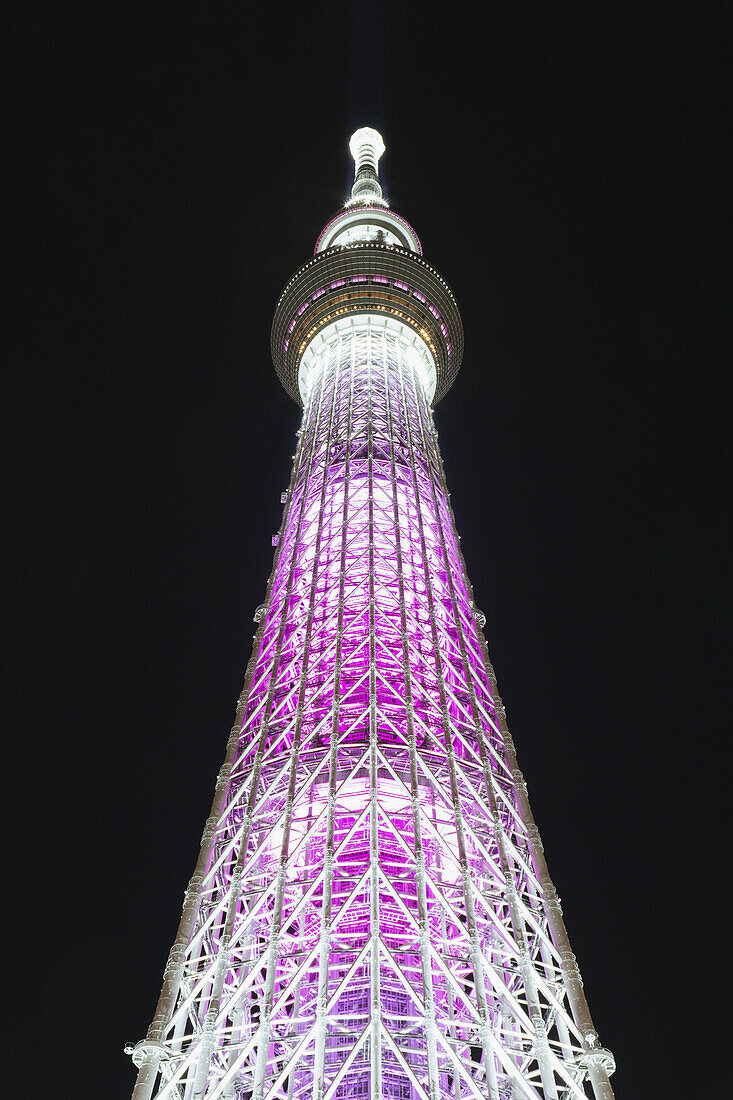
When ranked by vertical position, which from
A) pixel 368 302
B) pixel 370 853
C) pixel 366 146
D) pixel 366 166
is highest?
pixel 366 146

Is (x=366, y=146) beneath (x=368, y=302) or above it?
above

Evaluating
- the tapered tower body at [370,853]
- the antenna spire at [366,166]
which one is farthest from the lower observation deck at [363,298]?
Result: the antenna spire at [366,166]

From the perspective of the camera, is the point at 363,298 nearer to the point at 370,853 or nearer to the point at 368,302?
the point at 368,302

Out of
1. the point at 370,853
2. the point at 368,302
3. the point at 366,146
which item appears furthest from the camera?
the point at 366,146

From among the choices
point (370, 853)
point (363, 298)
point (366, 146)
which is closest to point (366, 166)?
point (366, 146)

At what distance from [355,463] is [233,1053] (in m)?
23.4

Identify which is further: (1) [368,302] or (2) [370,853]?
(1) [368,302]

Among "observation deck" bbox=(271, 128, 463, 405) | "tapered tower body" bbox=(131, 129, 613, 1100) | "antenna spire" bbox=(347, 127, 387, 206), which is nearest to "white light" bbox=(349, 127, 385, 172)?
"antenna spire" bbox=(347, 127, 387, 206)

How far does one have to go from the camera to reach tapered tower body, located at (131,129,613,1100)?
66.0ft

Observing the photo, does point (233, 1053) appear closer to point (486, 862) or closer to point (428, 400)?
point (486, 862)

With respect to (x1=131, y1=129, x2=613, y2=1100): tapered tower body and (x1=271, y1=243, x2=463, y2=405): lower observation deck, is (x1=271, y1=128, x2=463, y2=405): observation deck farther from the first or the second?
(x1=131, y1=129, x2=613, y2=1100): tapered tower body

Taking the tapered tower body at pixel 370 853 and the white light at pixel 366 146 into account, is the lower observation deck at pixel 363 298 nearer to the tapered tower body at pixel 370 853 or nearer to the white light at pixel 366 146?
the tapered tower body at pixel 370 853

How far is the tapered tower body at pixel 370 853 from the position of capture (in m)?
20.1

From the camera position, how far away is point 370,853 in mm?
22812
